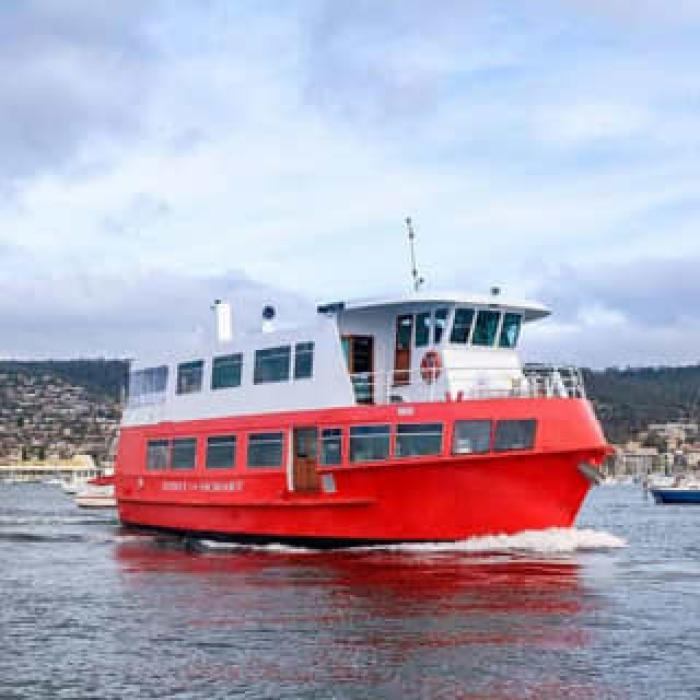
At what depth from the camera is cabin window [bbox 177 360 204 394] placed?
40000 millimetres

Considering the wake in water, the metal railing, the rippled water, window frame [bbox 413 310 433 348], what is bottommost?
the rippled water

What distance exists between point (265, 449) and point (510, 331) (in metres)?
6.94

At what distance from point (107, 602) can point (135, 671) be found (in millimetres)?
7235

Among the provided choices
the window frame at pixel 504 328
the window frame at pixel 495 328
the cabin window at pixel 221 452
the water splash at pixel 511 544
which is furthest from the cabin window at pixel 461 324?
the cabin window at pixel 221 452

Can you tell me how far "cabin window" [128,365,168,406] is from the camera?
4256 cm

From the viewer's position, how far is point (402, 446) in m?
32.1

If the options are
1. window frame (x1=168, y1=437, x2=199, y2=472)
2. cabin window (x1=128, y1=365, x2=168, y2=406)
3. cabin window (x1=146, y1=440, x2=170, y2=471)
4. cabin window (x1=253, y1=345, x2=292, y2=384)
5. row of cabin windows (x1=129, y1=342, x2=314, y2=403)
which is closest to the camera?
row of cabin windows (x1=129, y1=342, x2=314, y2=403)

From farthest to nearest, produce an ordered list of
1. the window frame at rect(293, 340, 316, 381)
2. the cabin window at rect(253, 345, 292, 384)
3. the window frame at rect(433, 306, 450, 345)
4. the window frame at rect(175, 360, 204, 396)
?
the window frame at rect(175, 360, 204, 396) → the cabin window at rect(253, 345, 292, 384) → the window frame at rect(293, 340, 316, 381) → the window frame at rect(433, 306, 450, 345)

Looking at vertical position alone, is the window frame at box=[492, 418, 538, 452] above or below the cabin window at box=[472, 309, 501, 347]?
below

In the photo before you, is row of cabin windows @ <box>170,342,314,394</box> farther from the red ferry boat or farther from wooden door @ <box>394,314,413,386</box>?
wooden door @ <box>394,314,413,386</box>

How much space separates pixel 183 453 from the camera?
39281 mm

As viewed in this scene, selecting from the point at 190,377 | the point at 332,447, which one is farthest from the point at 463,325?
the point at 190,377

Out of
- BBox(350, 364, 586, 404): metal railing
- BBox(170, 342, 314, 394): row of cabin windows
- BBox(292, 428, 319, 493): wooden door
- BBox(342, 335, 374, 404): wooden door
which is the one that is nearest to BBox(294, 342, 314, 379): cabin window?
BBox(170, 342, 314, 394): row of cabin windows

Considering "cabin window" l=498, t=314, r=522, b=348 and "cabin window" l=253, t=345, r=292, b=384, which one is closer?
"cabin window" l=498, t=314, r=522, b=348
